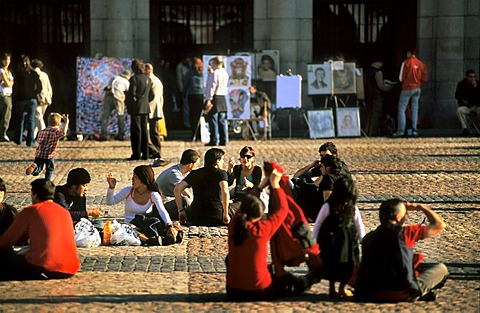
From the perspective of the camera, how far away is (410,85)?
2650cm

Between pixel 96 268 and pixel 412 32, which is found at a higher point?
pixel 412 32

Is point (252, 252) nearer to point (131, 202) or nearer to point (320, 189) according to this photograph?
point (131, 202)

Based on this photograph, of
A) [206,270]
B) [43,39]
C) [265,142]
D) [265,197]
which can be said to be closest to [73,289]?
[206,270]

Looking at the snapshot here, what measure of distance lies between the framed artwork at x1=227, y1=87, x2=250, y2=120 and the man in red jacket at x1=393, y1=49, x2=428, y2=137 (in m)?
3.48

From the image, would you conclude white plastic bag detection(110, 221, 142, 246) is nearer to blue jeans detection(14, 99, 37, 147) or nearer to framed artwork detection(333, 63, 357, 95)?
blue jeans detection(14, 99, 37, 147)

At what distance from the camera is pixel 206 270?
10609 mm

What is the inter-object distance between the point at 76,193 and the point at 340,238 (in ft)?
12.0

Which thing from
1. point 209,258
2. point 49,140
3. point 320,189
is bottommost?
point 209,258

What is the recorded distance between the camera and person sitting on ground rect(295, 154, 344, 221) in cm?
1259

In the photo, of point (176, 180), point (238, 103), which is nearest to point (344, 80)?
point (238, 103)

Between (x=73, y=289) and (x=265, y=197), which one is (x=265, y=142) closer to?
(x=265, y=197)

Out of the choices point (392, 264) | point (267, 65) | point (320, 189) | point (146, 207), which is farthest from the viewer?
point (267, 65)

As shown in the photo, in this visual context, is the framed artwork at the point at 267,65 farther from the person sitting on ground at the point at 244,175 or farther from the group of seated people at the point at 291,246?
the group of seated people at the point at 291,246

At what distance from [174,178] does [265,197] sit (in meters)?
1.24
